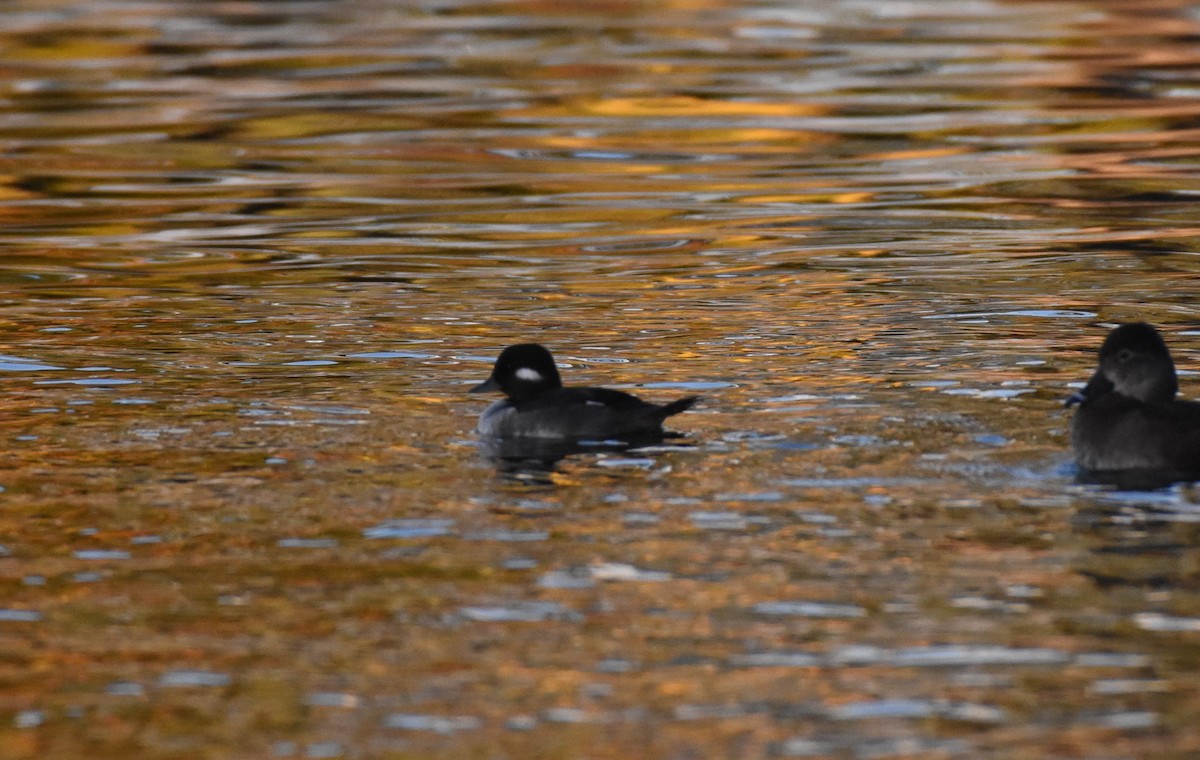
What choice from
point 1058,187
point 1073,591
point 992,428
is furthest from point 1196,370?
point 1058,187

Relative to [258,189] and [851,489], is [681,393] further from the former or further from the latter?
[258,189]

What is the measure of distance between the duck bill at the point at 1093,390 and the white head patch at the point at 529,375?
8.79 ft

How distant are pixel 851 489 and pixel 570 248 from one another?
957cm

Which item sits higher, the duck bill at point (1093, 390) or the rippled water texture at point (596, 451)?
the duck bill at point (1093, 390)

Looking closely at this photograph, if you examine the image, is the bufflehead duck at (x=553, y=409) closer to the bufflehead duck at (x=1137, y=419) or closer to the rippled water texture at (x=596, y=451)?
the rippled water texture at (x=596, y=451)

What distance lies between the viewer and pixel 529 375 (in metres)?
11.2

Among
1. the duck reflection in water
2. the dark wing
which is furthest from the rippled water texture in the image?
the dark wing

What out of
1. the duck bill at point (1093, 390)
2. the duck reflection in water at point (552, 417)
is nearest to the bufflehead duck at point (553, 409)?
the duck reflection in water at point (552, 417)

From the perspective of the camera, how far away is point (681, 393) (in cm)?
1203

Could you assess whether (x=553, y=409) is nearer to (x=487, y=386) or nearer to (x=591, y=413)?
(x=591, y=413)

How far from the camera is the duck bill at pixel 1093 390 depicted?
399 inches

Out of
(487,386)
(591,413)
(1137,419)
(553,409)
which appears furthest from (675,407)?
(1137,419)

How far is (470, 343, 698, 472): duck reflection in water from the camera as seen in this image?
1068 centimetres

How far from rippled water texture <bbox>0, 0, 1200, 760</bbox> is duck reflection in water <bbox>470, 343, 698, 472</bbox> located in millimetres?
220
